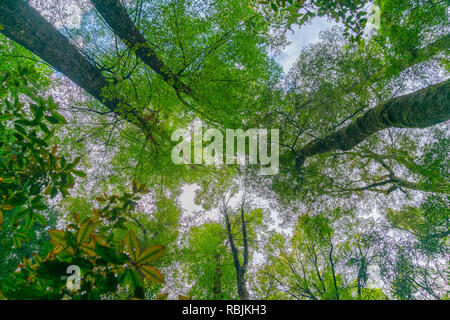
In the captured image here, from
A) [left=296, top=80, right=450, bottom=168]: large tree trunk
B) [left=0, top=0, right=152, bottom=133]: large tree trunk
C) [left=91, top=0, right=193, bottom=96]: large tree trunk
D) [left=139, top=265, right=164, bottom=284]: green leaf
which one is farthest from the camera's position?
[left=91, top=0, right=193, bottom=96]: large tree trunk

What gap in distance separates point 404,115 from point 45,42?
5.98 m

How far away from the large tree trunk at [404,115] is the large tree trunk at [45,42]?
4.91 m

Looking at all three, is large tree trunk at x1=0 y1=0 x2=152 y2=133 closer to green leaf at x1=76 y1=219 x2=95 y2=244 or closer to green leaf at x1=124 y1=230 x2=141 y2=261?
green leaf at x1=76 y1=219 x2=95 y2=244

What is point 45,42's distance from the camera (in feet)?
10.1

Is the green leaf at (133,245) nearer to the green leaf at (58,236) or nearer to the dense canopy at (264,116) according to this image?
the green leaf at (58,236)

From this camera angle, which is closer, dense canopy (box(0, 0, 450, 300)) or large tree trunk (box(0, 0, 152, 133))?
large tree trunk (box(0, 0, 152, 133))

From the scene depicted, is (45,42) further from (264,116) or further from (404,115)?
(404,115)

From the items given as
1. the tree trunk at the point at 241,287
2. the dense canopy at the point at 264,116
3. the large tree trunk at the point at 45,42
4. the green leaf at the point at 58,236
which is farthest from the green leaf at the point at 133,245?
the tree trunk at the point at 241,287

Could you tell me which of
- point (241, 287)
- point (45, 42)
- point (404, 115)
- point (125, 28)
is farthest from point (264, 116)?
point (241, 287)

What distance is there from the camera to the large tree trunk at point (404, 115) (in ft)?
7.72

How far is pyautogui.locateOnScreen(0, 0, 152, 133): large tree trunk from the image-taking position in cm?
273

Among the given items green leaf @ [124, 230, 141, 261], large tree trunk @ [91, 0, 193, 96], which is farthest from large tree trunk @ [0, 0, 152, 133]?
green leaf @ [124, 230, 141, 261]

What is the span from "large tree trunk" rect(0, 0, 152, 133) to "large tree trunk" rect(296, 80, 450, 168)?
4910 mm
